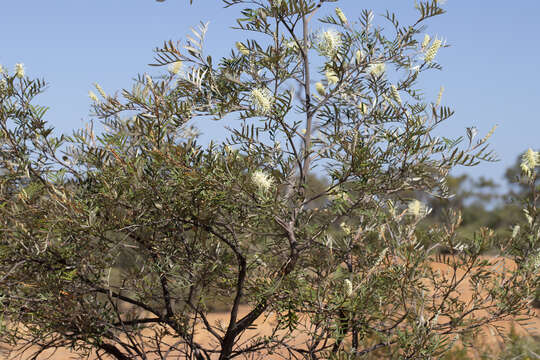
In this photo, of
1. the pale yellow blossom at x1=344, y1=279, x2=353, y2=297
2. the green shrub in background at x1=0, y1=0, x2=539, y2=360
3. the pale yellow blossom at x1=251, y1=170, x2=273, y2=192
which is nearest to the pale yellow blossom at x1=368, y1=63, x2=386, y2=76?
the green shrub in background at x1=0, y1=0, x2=539, y2=360

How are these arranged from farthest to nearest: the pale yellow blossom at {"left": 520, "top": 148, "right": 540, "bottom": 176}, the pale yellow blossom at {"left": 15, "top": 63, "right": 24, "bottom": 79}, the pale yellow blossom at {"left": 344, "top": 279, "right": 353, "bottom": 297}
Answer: the pale yellow blossom at {"left": 15, "top": 63, "right": 24, "bottom": 79} → the pale yellow blossom at {"left": 520, "top": 148, "right": 540, "bottom": 176} → the pale yellow blossom at {"left": 344, "top": 279, "right": 353, "bottom": 297}

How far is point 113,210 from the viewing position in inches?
92.0

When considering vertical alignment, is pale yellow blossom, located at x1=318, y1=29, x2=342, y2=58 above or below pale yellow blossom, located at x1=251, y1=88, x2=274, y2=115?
above

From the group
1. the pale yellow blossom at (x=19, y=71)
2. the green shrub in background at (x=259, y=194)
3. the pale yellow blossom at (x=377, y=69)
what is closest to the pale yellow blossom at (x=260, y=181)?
the green shrub in background at (x=259, y=194)

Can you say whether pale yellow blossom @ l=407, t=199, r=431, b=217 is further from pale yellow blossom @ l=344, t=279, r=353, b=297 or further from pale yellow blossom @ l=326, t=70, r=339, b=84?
pale yellow blossom @ l=326, t=70, r=339, b=84

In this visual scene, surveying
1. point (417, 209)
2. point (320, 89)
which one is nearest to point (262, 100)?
point (320, 89)

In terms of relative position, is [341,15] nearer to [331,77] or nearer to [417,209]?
[331,77]

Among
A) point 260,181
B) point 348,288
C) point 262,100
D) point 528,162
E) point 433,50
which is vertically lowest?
point 348,288

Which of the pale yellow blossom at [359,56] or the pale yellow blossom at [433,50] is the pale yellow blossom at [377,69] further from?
the pale yellow blossom at [433,50]

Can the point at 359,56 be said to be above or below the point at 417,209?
above

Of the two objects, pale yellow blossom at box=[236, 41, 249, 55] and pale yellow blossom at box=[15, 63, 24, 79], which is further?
pale yellow blossom at box=[15, 63, 24, 79]

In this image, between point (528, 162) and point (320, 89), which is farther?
point (320, 89)

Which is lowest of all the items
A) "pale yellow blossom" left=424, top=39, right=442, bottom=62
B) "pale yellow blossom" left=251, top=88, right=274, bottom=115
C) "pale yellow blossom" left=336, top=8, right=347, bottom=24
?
"pale yellow blossom" left=251, top=88, right=274, bottom=115

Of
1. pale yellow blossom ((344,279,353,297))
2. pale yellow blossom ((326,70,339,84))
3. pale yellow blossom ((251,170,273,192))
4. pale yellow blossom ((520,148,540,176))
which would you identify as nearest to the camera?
pale yellow blossom ((251,170,273,192))
